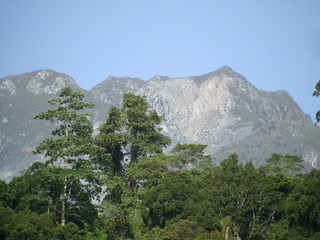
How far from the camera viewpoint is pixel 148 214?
139 feet

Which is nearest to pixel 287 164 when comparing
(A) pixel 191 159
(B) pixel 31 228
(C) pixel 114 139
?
(A) pixel 191 159

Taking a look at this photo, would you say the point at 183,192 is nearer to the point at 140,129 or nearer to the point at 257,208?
the point at 257,208

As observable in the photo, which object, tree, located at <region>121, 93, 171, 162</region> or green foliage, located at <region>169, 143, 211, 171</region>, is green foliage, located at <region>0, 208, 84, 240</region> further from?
green foliage, located at <region>169, 143, 211, 171</region>

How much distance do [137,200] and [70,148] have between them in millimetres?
11176

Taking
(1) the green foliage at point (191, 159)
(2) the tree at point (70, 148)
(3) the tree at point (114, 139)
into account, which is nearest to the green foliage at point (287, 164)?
(1) the green foliage at point (191, 159)

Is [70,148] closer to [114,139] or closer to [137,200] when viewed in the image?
[137,200]

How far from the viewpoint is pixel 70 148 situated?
3806cm

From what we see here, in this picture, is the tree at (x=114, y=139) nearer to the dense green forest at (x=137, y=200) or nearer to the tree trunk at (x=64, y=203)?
the dense green forest at (x=137, y=200)

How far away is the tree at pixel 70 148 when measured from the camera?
3700cm

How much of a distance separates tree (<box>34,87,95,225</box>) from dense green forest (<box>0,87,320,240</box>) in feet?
0.24

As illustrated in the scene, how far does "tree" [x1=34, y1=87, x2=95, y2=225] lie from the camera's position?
37.0 m

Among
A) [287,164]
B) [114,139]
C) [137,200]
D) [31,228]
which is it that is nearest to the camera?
[31,228]

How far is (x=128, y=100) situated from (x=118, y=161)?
344 inches

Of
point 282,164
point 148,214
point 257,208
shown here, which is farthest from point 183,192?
point 282,164
